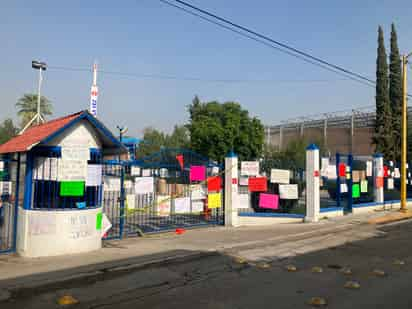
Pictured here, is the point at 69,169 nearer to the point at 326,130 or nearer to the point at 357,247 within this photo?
the point at 357,247

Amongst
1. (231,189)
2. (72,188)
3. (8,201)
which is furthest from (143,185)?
(8,201)

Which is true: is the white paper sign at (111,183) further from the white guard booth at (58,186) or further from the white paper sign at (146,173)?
the white guard booth at (58,186)

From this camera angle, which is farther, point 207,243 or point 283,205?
point 283,205

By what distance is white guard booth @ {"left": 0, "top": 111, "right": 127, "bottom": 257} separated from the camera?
7207mm

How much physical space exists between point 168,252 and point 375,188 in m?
12.2

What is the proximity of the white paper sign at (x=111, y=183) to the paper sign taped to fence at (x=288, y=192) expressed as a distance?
5974 millimetres

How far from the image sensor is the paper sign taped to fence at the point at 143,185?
31.7 feet

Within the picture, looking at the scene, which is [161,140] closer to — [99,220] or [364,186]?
[364,186]

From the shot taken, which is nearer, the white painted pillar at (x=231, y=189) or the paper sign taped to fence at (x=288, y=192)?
the white painted pillar at (x=231, y=189)

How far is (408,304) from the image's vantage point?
4820 mm

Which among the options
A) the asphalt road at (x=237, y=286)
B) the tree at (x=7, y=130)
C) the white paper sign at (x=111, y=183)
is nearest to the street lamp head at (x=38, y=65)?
the white paper sign at (x=111, y=183)

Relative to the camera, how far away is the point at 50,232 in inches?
286

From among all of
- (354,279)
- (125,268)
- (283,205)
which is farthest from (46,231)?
(283,205)

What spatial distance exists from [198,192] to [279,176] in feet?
10.3
